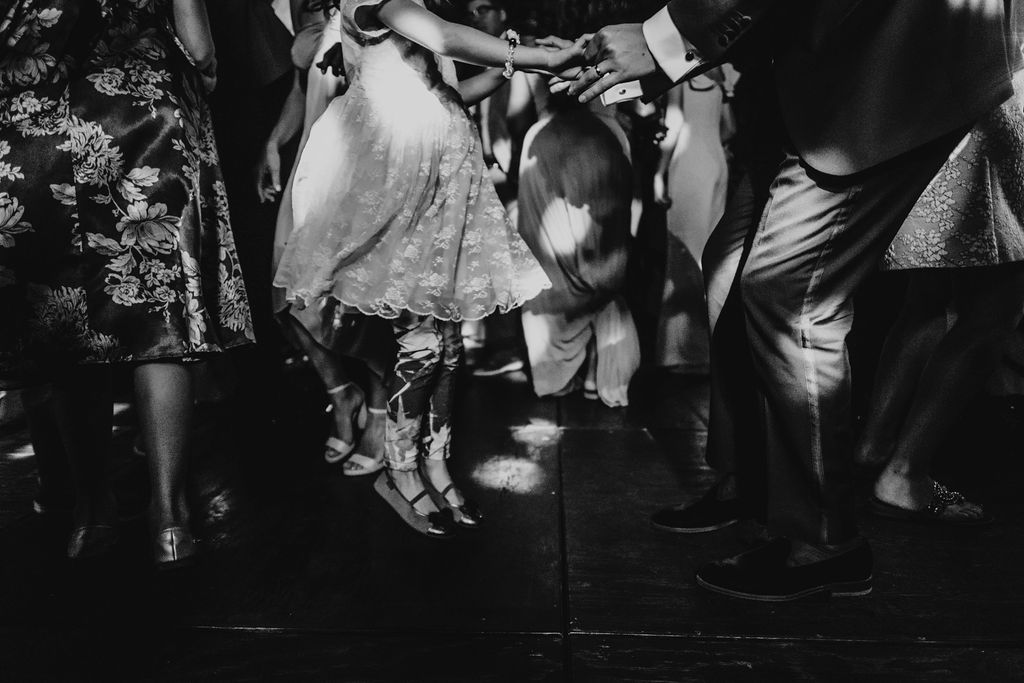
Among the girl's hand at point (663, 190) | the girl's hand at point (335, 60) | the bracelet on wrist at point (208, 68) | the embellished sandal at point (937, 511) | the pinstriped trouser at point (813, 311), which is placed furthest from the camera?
the girl's hand at point (663, 190)

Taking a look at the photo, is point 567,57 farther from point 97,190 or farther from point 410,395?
point 97,190

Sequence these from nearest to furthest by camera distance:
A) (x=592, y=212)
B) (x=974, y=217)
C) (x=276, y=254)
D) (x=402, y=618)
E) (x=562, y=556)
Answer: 1. (x=402, y=618)
2. (x=562, y=556)
3. (x=974, y=217)
4. (x=276, y=254)
5. (x=592, y=212)

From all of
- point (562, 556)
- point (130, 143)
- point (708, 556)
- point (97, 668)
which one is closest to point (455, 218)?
point (130, 143)

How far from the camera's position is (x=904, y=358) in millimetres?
2266

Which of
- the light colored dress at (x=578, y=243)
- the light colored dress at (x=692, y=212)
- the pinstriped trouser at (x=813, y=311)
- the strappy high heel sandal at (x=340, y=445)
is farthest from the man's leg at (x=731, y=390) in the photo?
the light colored dress at (x=692, y=212)

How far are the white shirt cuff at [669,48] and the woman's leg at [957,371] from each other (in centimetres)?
108

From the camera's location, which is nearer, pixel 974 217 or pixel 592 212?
pixel 974 217

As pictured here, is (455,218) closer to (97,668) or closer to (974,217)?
(97,668)

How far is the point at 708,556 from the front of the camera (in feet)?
5.88

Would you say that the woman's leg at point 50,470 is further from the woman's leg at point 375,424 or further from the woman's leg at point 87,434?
the woman's leg at point 375,424

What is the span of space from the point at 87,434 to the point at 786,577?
1631 mm

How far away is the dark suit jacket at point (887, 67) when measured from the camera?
138cm

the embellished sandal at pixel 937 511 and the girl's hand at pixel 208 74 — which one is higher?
the girl's hand at pixel 208 74

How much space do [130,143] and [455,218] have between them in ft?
2.39
